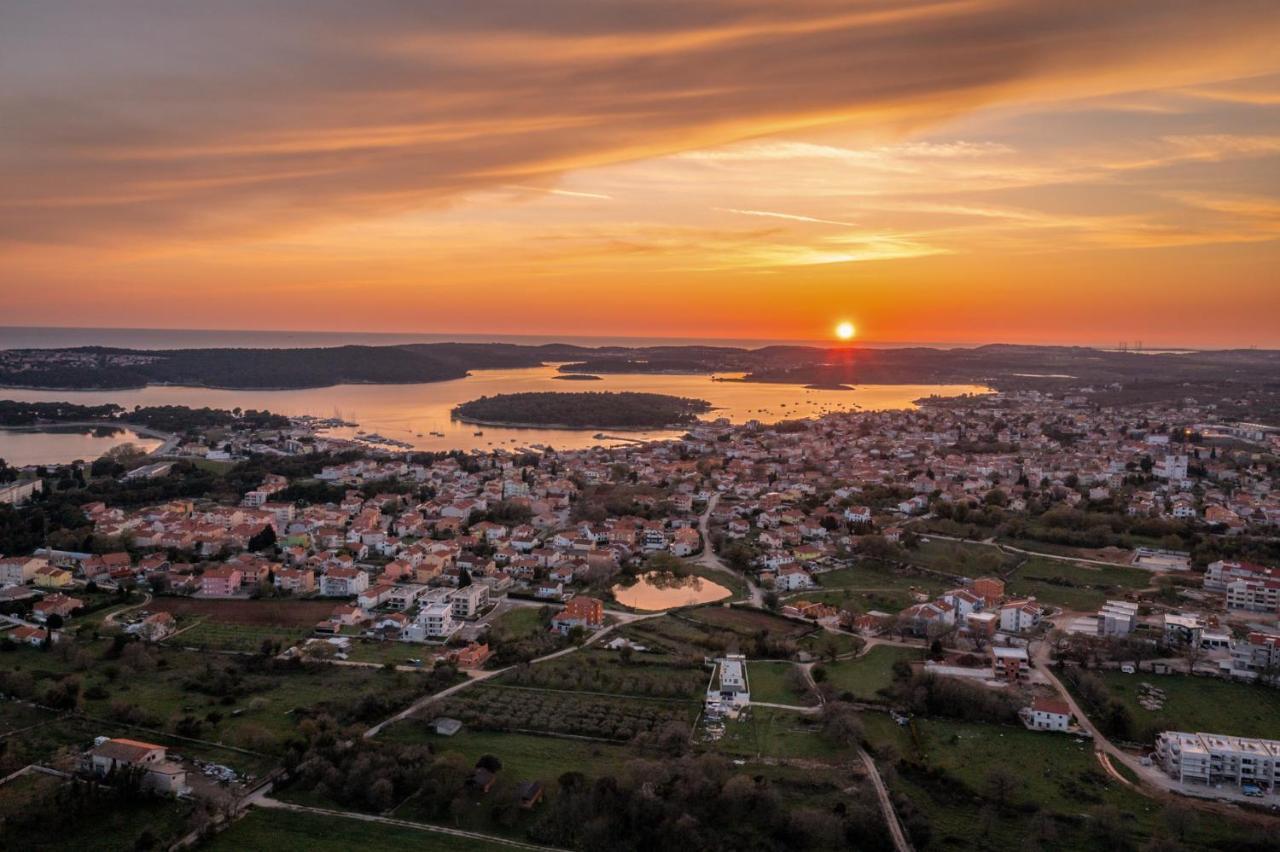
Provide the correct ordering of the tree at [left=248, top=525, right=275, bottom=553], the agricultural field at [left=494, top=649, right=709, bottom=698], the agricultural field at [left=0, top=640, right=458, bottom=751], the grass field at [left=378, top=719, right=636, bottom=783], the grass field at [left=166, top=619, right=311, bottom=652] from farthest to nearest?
the tree at [left=248, top=525, right=275, bottom=553], the grass field at [left=166, top=619, right=311, bottom=652], the agricultural field at [left=494, top=649, right=709, bottom=698], the agricultural field at [left=0, top=640, right=458, bottom=751], the grass field at [left=378, top=719, right=636, bottom=783]

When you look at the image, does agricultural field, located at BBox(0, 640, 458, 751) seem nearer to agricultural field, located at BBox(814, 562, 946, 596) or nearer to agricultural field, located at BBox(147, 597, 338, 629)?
agricultural field, located at BBox(147, 597, 338, 629)

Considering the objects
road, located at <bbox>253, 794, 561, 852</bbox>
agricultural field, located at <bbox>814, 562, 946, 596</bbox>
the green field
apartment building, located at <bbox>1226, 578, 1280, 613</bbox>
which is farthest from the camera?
agricultural field, located at <bbox>814, 562, 946, 596</bbox>

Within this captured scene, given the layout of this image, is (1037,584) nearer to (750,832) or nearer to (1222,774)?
(1222,774)

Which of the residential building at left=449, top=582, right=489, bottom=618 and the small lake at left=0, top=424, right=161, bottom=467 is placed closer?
the residential building at left=449, top=582, right=489, bottom=618

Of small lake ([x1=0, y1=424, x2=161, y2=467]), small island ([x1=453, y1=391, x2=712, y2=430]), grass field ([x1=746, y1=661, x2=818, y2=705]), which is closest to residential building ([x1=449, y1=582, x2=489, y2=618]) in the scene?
grass field ([x1=746, y1=661, x2=818, y2=705])

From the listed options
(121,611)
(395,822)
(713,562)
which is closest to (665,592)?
(713,562)
